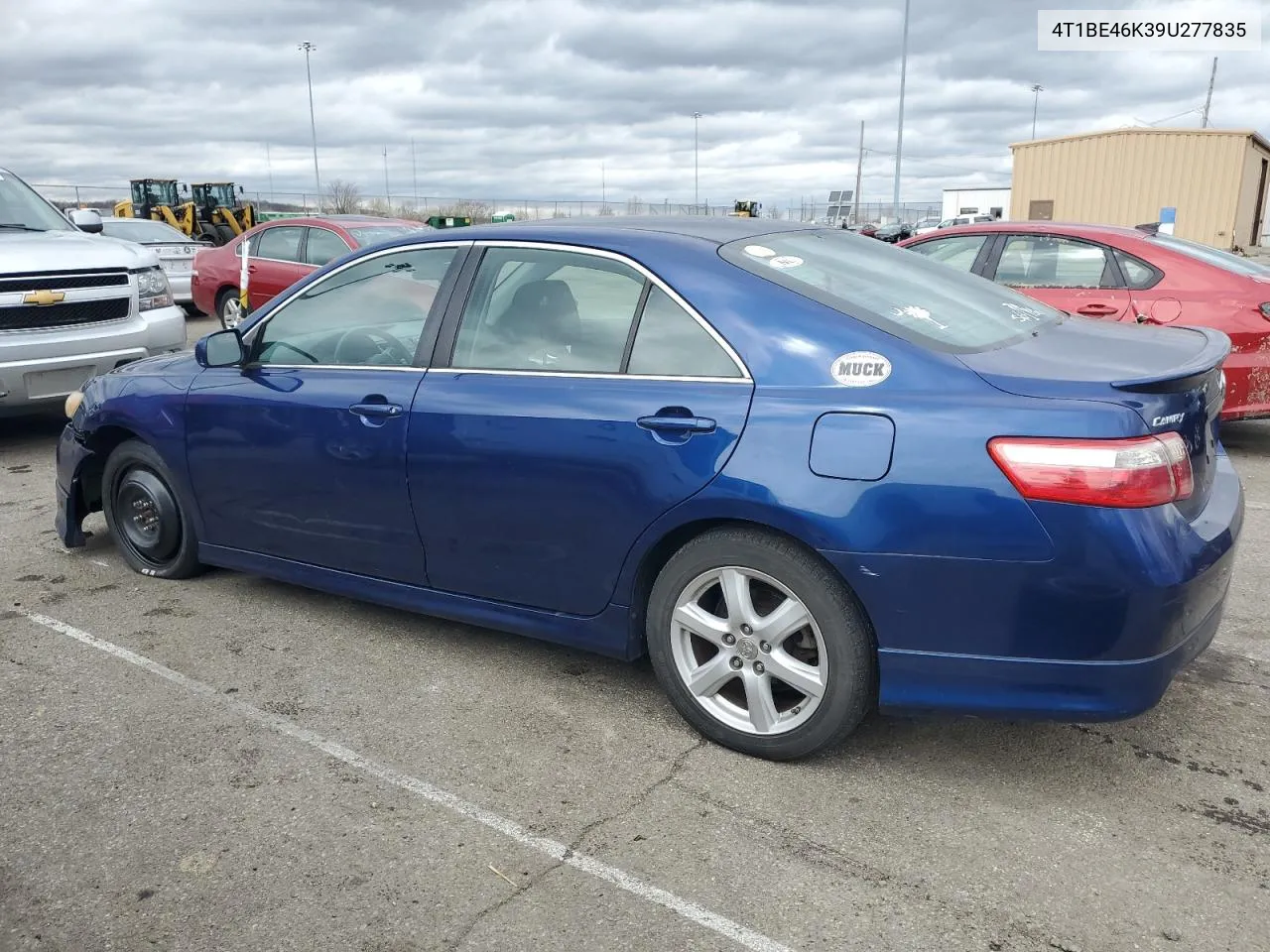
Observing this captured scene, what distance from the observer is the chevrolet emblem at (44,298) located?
676 centimetres

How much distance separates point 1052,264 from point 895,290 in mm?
4309

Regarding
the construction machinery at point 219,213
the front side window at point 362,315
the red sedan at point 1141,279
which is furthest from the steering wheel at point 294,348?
the construction machinery at point 219,213

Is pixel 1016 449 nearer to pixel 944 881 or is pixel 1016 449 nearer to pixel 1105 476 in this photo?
pixel 1105 476

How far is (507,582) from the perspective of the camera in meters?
3.54

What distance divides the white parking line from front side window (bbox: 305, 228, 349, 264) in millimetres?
7900

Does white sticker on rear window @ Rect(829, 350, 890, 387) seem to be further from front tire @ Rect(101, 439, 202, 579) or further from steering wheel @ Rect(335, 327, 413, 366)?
front tire @ Rect(101, 439, 202, 579)

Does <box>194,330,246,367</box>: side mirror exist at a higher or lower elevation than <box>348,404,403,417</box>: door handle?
higher

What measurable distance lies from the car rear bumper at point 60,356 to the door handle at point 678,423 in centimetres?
525

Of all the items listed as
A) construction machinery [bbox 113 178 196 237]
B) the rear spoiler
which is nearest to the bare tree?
construction machinery [bbox 113 178 196 237]

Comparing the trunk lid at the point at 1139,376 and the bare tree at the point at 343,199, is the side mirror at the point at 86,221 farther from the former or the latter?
the bare tree at the point at 343,199

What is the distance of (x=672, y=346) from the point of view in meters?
3.20

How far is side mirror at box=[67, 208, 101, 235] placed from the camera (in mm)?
8289

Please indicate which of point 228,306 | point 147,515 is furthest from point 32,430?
point 228,306

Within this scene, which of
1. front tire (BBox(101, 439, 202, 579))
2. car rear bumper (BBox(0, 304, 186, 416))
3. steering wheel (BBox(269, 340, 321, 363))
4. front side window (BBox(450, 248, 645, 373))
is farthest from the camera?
car rear bumper (BBox(0, 304, 186, 416))
